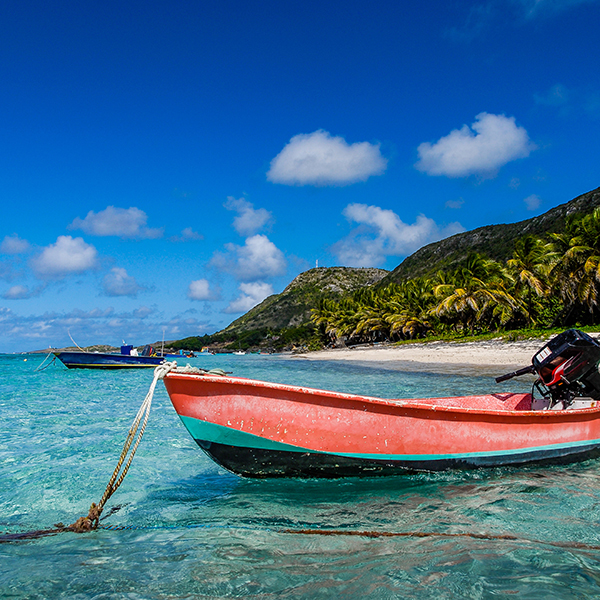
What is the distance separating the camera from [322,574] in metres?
3.05

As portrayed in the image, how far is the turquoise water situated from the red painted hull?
1.14 feet

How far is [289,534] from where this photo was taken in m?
3.81

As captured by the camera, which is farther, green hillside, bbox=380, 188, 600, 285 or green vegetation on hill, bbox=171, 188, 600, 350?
green hillside, bbox=380, 188, 600, 285

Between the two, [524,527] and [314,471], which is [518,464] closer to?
[524,527]

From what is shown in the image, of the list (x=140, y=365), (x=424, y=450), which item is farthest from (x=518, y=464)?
(x=140, y=365)

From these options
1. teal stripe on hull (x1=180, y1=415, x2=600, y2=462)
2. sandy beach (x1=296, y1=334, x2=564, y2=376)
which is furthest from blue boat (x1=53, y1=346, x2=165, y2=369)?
teal stripe on hull (x1=180, y1=415, x2=600, y2=462)

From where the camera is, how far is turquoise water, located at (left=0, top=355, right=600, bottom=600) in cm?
294

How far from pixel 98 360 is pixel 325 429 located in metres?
30.1

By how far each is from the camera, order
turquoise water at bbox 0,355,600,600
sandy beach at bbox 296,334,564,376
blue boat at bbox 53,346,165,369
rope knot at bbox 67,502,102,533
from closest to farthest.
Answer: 1. turquoise water at bbox 0,355,600,600
2. rope knot at bbox 67,502,102,533
3. sandy beach at bbox 296,334,564,376
4. blue boat at bbox 53,346,165,369

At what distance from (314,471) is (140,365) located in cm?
2947

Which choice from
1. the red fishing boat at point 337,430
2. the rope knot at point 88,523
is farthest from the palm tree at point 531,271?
the rope knot at point 88,523

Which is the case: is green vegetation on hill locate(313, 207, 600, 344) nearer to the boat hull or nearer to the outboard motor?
the outboard motor

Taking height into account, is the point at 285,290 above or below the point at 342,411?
above

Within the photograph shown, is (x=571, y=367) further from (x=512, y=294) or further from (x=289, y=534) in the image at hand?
(x=512, y=294)
